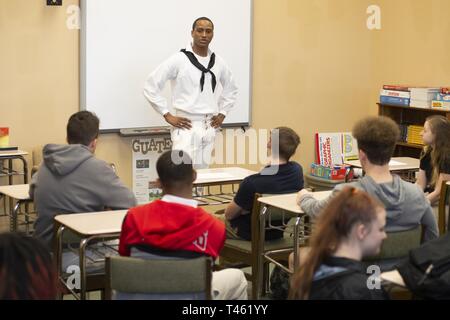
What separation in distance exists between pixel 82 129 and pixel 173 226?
45.7 inches

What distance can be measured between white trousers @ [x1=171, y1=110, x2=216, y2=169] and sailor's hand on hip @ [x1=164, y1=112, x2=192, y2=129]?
36 millimetres

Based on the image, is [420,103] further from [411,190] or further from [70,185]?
[70,185]

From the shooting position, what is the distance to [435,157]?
4.90 metres

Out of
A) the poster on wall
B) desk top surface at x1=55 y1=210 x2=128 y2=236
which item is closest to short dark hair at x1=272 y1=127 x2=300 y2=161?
desk top surface at x1=55 y1=210 x2=128 y2=236

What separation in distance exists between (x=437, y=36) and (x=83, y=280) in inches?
212

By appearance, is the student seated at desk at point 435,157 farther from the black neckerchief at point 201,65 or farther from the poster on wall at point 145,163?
the poster on wall at point 145,163

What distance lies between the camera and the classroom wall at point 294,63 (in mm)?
5988

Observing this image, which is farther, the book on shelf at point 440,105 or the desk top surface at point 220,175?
the book on shelf at point 440,105

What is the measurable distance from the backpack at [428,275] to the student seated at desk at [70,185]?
5.29 ft

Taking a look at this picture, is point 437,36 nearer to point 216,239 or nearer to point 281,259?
point 281,259

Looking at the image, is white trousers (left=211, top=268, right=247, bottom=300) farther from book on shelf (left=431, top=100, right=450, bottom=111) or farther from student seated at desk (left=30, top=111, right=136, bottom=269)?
book on shelf (left=431, top=100, right=450, bottom=111)

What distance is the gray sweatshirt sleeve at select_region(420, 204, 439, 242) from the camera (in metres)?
3.43

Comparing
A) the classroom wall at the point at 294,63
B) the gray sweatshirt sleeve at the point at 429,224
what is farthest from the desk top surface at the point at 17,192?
the gray sweatshirt sleeve at the point at 429,224
